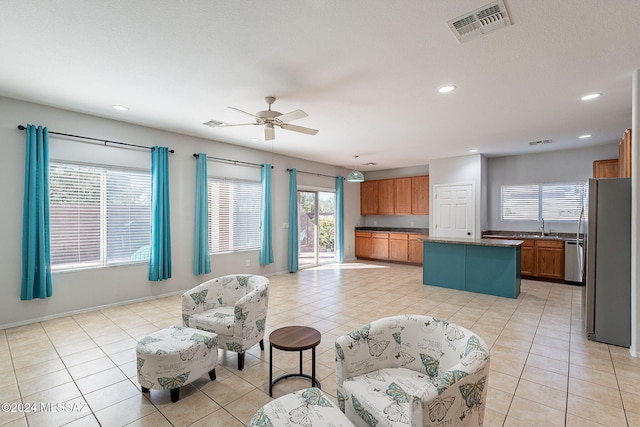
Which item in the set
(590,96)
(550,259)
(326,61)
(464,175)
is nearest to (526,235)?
(550,259)

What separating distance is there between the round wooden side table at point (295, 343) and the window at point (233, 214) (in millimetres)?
3829

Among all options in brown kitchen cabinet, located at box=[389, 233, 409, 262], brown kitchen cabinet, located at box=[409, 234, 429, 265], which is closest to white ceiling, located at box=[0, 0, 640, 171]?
brown kitchen cabinet, located at box=[409, 234, 429, 265]

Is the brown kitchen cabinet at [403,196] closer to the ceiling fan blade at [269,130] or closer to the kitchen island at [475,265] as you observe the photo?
the kitchen island at [475,265]

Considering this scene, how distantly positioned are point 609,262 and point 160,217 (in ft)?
20.6

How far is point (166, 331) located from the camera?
2.65 metres

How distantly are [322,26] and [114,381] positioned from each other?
3.50 meters

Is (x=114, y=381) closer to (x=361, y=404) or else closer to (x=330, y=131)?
(x=361, y=404)

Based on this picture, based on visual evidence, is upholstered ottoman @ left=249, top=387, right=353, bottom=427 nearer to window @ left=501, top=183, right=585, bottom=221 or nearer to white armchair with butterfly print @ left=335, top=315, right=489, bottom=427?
white armchair with butterfly print @ left=335, top=315, right=489, bottom=427

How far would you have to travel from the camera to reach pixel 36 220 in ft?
12.5

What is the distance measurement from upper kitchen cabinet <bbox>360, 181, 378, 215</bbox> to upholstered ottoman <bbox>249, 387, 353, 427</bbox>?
8101 millimetres

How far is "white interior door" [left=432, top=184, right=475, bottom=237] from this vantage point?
7125 mm

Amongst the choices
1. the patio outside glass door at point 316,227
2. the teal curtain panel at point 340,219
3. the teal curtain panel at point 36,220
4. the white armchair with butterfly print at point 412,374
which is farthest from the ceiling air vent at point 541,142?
the teal curtain panel at point 36,220

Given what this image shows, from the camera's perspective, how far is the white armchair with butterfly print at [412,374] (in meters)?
1.38

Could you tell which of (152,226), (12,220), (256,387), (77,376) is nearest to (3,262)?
(12,220)
